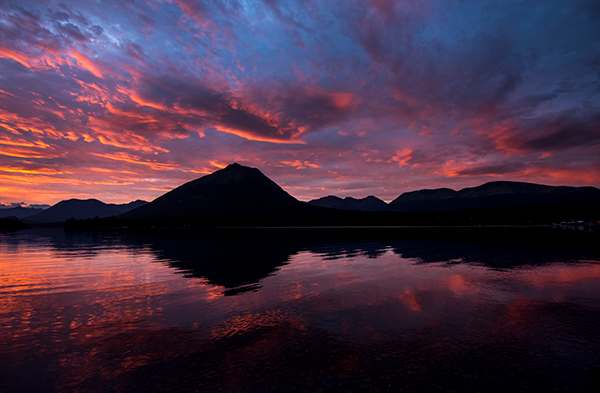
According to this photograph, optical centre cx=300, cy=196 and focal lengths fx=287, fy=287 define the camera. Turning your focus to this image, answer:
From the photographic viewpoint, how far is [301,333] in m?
11.6

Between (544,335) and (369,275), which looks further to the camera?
(369,275)

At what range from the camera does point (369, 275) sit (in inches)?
926

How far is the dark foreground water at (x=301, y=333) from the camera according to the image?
27.2ft

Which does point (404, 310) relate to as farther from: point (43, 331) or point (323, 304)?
point (43, 331)

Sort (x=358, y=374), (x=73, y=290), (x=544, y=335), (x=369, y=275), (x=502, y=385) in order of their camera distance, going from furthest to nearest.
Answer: (x=369, y=275) → (x=73, y=290) → (x=544, y=335) → (x=358, y=374) → (x=502, y=385)

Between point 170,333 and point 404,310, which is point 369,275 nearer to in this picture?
point 404,310

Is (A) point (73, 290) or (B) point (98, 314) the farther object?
(A) point (73, 290)

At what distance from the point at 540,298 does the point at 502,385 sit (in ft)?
39.0

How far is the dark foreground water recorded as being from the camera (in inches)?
326

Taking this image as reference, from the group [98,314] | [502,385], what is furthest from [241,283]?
[502,385]

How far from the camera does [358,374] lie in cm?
848

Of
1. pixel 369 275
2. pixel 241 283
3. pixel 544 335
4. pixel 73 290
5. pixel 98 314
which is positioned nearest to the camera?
pixel 544 335

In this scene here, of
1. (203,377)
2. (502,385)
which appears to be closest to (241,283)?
(203,377)

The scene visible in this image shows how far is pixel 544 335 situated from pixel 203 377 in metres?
12.7
